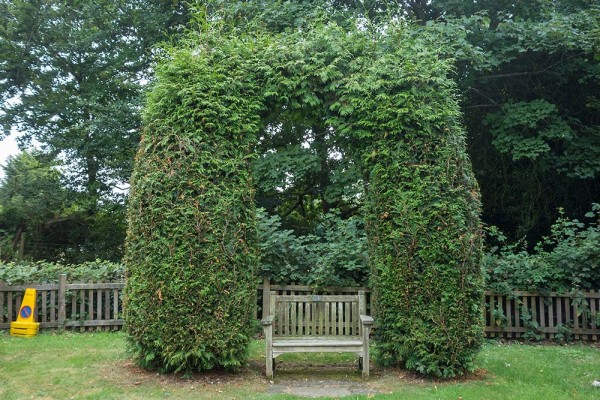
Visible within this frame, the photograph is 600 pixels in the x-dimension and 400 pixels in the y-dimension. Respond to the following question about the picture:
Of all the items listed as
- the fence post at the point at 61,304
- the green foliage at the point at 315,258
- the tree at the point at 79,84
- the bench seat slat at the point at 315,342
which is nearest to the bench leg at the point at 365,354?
the bench seat slat at the point at 315,342

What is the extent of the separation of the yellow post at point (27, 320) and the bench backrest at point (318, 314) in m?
4.51

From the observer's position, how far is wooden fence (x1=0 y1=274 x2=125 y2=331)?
8.38 metres

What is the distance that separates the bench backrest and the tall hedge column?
2.30ft

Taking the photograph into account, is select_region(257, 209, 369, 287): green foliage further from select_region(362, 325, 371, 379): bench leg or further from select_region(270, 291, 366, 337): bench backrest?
select_region(362, 325, 371, 379): bench leg

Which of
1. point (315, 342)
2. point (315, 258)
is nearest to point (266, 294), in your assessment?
point (315, 258)

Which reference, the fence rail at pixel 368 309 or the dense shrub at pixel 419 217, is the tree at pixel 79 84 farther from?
the dense shrub at pixel 419 217

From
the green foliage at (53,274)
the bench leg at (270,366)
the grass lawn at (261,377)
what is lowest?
the grass lawn at (261,377)

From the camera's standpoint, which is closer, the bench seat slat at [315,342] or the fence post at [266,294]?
the bench seat slat at [315,342]

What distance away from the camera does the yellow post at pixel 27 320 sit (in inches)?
312

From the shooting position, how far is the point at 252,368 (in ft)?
19.7

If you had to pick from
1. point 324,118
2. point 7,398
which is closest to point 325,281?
point 324,118

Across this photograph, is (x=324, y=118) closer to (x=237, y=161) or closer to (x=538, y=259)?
(x=237, y=161)

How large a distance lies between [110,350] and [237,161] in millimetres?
3493

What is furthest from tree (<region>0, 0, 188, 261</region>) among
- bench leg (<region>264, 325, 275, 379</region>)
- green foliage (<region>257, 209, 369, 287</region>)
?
bench leg (<region>264, 325, 275, 379</region>)
